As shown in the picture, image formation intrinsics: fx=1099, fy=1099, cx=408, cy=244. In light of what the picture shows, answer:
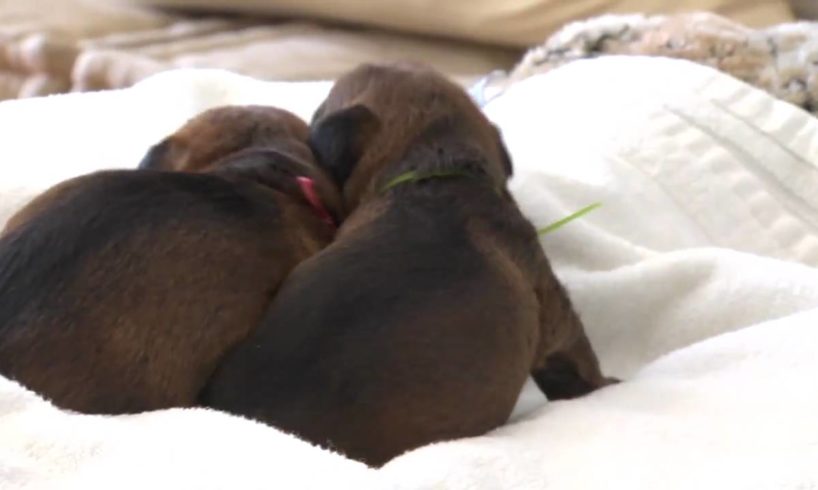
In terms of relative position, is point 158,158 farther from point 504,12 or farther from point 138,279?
point 504,12

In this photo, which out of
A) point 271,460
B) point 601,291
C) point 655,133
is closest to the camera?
point 271,460

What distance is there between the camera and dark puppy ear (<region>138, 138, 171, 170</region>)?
1152 mm

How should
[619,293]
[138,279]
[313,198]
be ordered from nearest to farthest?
1. [138,279]
2. [313,198]
3. [619,293]

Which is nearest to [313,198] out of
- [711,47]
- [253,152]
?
[253,152]

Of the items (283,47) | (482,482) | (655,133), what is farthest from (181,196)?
(283,47)

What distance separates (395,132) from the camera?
113 centimetres

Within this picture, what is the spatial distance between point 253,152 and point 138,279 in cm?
26

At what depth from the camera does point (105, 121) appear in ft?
4.62

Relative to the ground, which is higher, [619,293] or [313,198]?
[313,198]

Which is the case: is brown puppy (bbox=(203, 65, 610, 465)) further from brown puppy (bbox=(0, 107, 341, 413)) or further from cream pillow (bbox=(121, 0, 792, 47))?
cream pillow (bbox=(121, 0, 792, 47))

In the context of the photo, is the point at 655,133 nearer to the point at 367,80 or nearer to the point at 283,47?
the point at 367,80

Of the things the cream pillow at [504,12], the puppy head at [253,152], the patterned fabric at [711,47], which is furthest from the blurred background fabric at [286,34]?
the puppy head at [253,152]

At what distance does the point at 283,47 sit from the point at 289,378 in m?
1.10

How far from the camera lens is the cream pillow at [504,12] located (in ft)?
5.86
